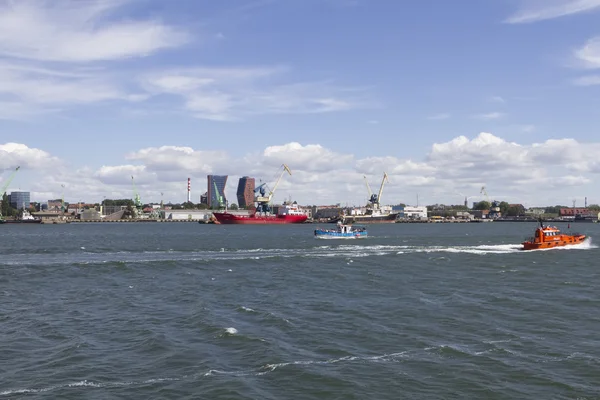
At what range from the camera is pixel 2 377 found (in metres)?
26.0

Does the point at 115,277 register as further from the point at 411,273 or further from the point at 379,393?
the point at 379,393

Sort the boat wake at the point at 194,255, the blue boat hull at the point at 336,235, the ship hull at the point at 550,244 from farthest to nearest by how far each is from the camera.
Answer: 1. the blue boat hull at the point at 336,235
2. the ship hull at the point at 550,244
3. the boat wake at the point at 194,255

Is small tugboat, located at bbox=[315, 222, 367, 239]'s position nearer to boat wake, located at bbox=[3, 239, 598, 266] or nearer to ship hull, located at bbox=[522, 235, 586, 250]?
boat wake, located at bbox=[3, 239, 598, 266]

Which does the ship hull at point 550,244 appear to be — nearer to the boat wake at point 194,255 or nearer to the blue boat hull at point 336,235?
the boat wake at point 194,255

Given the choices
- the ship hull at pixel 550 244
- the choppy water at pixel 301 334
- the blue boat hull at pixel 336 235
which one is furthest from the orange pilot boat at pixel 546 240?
the blue boat hull at pixel 336 235

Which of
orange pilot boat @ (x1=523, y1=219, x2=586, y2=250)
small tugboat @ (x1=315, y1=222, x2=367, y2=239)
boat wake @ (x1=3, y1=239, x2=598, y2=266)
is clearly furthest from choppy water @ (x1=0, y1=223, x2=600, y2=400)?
small tugboat @ (x1=315, y1=222, x2=367, y2=239)

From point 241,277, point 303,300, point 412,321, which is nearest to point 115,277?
point 241,277

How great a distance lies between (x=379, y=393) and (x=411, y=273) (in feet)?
140

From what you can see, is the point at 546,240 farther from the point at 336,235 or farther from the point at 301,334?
the point at 301,334

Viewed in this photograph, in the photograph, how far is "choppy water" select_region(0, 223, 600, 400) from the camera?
25.2 m

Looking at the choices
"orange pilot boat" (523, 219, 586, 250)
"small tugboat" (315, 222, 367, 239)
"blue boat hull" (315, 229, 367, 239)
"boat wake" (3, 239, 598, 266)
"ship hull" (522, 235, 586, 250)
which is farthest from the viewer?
"small tugboat" (315, 222, 367, 239)

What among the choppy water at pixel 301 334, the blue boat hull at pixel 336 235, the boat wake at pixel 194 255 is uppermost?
the blue boat hull at pixel 336 235

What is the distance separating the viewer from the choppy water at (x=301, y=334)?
82.8 feet

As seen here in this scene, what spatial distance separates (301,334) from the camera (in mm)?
34719
